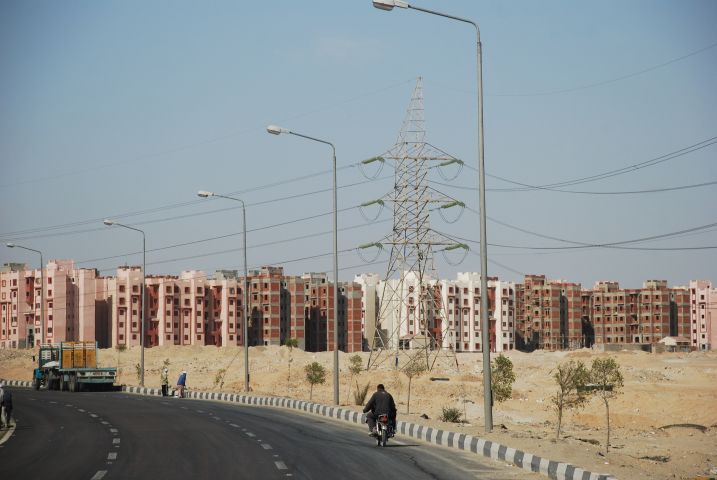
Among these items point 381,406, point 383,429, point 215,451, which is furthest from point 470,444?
point 215,451

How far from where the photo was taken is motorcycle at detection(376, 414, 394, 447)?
2764 cm

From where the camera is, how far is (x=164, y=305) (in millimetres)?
172875

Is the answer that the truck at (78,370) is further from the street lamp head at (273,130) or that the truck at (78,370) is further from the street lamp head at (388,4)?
the street lamp head at (388,4)

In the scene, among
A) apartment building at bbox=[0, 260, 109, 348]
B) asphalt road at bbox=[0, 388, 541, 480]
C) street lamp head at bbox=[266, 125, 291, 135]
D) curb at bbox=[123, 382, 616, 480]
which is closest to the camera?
curb at bbox=[123, 382, 616, 480]

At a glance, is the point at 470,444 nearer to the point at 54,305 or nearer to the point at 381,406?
the point at 381,406

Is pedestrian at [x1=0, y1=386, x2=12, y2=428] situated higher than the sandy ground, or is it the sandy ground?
pedestrian at [x1=0, y1=386, x2=12, y2=428]

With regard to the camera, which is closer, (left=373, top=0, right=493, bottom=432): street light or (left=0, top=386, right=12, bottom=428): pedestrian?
(left=373, top=0, right=493, bottom=432): street light

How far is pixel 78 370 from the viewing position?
66.4 m

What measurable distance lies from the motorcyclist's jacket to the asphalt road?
1.09 m

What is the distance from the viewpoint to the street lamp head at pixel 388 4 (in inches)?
1035

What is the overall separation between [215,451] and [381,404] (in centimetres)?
473

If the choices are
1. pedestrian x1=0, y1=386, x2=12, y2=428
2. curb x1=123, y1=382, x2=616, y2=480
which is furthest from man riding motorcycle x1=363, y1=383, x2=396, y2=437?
pedestrian x1=0, y1=386, x2=12, y2=428

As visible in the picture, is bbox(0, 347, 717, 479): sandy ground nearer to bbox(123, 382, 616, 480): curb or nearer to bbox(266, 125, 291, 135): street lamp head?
bbox(123, 382, 616, 480): curb

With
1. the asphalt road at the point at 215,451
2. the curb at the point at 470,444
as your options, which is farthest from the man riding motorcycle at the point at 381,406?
the curb at the point at 470,444
